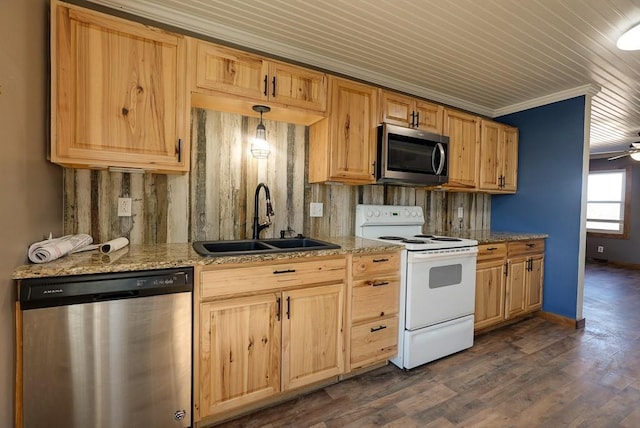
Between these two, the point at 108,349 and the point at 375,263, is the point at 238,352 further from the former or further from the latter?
the point at 375,263

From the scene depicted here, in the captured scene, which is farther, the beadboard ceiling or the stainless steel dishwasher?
the beadboard ceiling

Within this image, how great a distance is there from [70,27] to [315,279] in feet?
5.99

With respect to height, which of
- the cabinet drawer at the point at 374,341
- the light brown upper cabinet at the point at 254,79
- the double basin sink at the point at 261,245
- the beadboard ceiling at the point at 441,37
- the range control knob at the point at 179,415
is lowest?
the range control knob at the point at 179,415

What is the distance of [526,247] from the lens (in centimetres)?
311

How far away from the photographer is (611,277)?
525 cm

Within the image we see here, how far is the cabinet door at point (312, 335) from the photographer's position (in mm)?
1772

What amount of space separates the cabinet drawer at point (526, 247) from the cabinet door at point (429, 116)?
1.40 meters

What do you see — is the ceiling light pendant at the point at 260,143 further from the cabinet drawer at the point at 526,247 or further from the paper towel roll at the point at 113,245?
the cabinet drawer at the point at 526,247

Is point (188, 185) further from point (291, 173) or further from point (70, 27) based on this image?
point (70, 27)

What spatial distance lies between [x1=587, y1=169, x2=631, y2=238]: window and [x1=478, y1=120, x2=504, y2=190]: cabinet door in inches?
172

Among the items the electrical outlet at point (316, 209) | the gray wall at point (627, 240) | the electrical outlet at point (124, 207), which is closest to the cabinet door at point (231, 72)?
the electrical outlet at point (124, 207)

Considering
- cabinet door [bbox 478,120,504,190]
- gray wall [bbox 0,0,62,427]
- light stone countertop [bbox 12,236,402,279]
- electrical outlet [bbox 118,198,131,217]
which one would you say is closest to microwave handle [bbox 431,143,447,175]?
cabinet door [bbox 478,120,504,190]

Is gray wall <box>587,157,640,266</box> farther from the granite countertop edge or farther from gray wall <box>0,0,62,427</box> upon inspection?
gray wall <box>0,0,62,427</box>

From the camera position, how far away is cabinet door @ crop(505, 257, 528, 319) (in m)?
2.98
